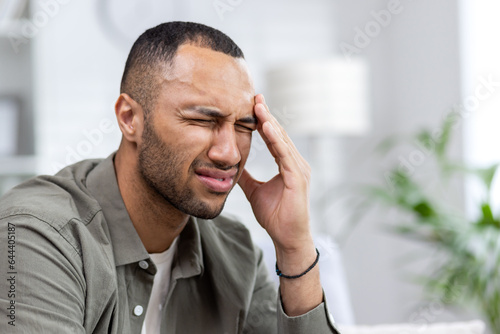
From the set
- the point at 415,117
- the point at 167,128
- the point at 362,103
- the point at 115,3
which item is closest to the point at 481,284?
the point at 362,103

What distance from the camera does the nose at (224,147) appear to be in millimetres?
1213

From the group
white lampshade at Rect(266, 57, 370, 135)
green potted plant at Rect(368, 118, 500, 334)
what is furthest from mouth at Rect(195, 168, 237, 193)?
white lampshade at Rect(266, 57, 370, 135)

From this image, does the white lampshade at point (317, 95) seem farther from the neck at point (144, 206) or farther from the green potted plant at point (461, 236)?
the neck at point (144, 206)

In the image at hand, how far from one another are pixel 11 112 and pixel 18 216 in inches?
83.1

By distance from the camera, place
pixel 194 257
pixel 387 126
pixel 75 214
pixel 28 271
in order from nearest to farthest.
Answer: pixel 28 271 → pixel 75 214 → pixel 194 257 → pixel 387 126

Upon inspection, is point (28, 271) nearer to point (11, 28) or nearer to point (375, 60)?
point (11, 28)

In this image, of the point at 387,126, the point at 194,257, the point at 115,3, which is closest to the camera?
the point at 194,257

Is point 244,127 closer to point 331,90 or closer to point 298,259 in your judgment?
point 298,259

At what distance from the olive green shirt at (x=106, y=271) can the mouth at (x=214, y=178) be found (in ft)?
0.61

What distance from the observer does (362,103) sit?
3008mm

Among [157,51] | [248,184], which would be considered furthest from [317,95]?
[157,51]

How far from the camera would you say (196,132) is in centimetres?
120

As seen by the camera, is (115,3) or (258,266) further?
(115,3)

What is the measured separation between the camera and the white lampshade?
285 centimetres
